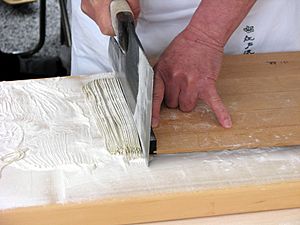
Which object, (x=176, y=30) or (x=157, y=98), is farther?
(x=176, y=30)

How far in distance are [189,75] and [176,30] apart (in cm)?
19

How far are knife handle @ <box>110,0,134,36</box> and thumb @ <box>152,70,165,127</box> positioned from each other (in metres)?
0.09

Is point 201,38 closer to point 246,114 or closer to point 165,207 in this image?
point 246,114

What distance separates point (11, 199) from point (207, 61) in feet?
1.10

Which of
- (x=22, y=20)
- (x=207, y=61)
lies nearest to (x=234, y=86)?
(x=207, y=61)

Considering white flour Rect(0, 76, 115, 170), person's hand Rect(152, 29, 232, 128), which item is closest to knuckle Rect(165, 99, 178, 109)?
person's hand Rect(152, 29, 232, 128)

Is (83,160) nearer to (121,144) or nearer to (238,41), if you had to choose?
(121,144)

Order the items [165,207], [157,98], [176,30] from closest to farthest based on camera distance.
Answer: [165,207], [157,98], [176,30]

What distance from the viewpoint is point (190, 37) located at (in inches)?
31.9

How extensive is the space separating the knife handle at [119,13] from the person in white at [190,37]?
0.12ft

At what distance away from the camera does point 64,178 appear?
658 millimetres

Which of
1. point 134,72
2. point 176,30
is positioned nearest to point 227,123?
point 134,72

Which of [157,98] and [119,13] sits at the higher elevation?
[119,13]

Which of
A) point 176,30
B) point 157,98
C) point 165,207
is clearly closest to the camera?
point 165,207
